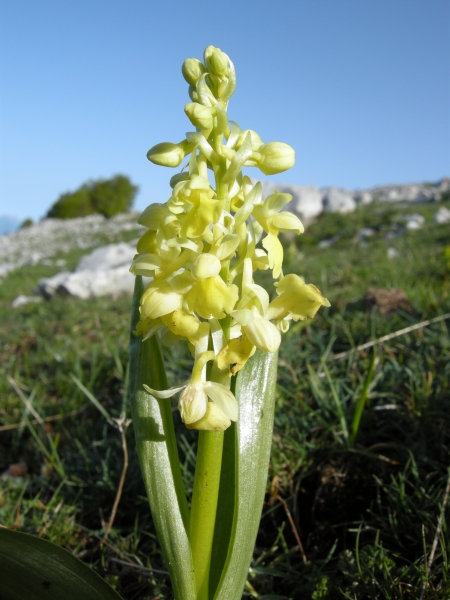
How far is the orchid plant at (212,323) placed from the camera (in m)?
1.21

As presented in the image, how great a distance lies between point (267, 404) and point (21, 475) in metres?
1.54

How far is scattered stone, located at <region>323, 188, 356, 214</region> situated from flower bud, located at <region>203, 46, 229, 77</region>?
1626cm

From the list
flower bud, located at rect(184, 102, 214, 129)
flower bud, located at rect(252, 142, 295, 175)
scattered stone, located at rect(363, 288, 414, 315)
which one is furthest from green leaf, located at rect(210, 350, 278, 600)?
scattered stone, located at rect(363, 288, 414, 315)

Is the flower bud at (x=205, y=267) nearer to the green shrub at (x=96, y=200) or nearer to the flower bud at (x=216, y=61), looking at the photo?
the flower bud at (x=216, y=61)

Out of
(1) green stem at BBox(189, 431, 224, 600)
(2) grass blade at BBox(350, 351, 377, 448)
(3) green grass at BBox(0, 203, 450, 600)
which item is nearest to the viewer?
(1) green stem at BBox(189, 431, 224, 600)

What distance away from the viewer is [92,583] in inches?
46.9

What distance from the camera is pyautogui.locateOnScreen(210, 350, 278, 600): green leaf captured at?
1254 millimetres

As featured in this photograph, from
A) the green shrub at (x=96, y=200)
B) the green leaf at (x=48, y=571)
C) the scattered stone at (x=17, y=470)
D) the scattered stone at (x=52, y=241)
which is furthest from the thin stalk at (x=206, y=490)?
the green shrub at (x=96, y=200)

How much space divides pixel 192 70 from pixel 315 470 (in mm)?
1438

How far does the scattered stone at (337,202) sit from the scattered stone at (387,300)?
14349 mm

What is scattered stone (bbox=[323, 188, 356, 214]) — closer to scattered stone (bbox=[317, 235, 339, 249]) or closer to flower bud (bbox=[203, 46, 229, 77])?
scattered stone (bbox=[317, 235, 339, 249])

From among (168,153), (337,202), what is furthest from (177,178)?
(337,202)

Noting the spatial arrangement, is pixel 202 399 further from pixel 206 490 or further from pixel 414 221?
pixel 414 221

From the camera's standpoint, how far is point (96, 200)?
33844 millimetres
